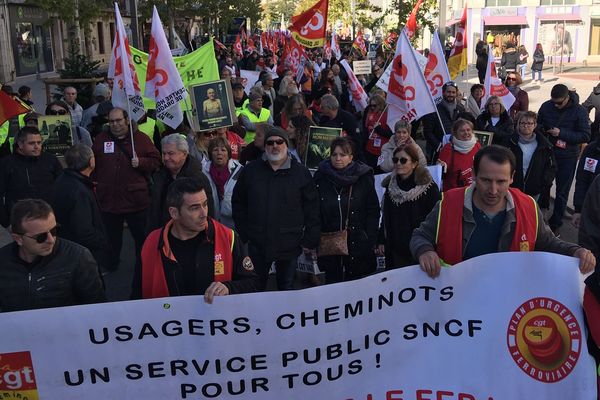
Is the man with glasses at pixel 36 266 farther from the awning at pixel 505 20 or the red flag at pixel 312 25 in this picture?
the awning at pixel 505 20

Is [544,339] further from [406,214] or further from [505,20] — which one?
[505,20]

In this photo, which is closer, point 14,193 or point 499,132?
point 14,193

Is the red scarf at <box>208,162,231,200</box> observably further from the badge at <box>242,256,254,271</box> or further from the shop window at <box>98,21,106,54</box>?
the shop window at <box>98,21,106,54</box>

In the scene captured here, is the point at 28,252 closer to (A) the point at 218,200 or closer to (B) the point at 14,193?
(A) the point at 218,200

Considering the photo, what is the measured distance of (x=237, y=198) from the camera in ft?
16.5

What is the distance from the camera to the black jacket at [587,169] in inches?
219

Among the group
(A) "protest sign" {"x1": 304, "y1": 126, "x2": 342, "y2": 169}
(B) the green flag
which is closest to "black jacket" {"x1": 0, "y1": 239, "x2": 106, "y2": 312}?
(A) "protest sign" {"x1": 304, "y1": 126, "x2": 342, "y2": 169}

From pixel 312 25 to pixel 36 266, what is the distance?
1122cm

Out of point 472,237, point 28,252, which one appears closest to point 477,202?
point 472,237

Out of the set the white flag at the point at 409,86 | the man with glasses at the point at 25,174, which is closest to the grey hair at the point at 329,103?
the white flag at the point at 409,86

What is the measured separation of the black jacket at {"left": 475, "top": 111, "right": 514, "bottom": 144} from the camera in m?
7.88

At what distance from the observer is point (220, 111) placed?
7.24 metres

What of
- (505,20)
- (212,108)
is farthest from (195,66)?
(505,20)

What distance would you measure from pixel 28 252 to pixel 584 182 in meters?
4.75
